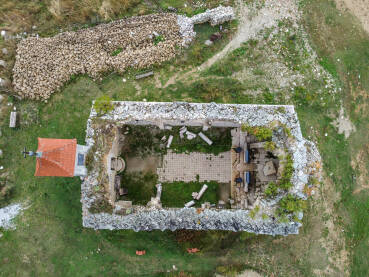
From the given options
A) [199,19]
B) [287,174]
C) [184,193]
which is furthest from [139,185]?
[199,19]

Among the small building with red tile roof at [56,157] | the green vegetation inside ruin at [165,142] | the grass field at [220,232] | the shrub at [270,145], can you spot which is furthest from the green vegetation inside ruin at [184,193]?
the small building with red tile roof at [56,157]

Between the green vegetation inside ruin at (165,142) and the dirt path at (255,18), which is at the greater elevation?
the dirt path at (255,18)

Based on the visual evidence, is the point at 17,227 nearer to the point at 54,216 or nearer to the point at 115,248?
the point at 54,216

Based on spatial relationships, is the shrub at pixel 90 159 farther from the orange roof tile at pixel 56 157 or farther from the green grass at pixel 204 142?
the green grass at pixel 204 142

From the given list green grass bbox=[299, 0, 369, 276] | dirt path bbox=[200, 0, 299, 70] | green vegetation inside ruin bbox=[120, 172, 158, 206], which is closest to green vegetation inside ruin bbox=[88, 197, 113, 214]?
green vegetation inside ruin bbox=[120, 172, 158, 206]

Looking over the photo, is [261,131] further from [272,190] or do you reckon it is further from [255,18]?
[255,18]

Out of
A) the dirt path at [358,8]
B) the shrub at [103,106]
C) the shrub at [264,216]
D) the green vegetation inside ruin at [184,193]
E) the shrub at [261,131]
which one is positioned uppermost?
the dirt path at [358,8]

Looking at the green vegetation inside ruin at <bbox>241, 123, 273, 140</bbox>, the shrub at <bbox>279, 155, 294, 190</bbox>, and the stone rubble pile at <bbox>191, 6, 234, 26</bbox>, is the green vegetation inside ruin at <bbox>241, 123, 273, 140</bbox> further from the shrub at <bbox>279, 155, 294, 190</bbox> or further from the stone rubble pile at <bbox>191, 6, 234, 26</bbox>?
the stone rubble pile at <bbox>191, 6, 234, 26</bbox>
